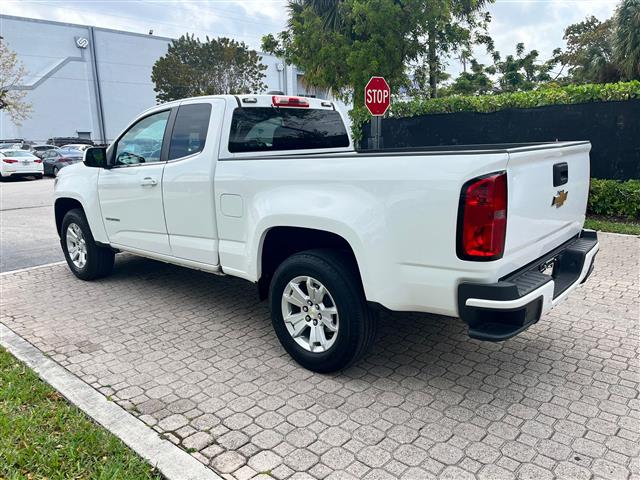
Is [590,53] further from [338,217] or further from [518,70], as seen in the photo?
[338,217]

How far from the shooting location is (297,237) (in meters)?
3.68

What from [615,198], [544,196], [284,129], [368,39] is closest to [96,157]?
[284,129]

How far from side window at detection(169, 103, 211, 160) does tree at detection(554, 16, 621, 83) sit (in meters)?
18.6

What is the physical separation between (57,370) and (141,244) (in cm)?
163

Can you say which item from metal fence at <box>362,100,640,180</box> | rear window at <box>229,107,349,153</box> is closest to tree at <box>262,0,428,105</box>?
metal fence at <box>362,100,640,180</box>

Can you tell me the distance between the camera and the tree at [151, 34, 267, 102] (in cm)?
3822

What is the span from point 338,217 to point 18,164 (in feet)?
70.8

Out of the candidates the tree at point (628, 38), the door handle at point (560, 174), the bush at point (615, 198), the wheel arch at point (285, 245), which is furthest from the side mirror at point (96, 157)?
the tree at point (628, 38)

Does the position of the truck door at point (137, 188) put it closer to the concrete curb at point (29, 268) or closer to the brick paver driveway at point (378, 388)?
the brick paver driveway at point (378, 388)

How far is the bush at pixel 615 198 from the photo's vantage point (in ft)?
26.6

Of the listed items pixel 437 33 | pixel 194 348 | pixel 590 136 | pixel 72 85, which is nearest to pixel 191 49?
pixel 72 85

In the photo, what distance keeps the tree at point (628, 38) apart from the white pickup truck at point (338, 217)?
16.2 m

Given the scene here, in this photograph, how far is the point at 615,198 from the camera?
828 centimetres

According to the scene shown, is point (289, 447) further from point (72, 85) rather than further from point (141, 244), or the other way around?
point (72, 85)
